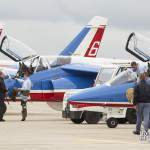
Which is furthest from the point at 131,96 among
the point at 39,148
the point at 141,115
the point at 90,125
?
the point at 39,148

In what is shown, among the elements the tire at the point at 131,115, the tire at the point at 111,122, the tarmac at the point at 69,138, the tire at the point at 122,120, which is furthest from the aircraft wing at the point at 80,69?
the tire at the point at 111,122

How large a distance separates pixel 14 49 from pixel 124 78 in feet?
54.8

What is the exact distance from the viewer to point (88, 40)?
1663 inches

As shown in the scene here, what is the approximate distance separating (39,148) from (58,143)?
4.38 ft

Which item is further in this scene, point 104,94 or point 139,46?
point 139,46

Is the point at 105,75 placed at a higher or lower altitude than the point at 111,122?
higher

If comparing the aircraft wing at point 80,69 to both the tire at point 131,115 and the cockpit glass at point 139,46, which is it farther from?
the tire at point 131,115

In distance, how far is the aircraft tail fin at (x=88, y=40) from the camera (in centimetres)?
4056

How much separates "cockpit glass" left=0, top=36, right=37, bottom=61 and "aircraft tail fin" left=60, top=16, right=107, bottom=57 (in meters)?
2.57

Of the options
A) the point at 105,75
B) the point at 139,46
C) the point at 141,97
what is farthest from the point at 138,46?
the point at 141,97

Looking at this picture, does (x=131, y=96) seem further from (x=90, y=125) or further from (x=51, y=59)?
(x=51, y=59)

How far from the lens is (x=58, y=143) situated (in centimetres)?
1648

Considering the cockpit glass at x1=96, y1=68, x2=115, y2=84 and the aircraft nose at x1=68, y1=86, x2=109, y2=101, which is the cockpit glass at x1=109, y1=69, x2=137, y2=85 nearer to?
the aircraft nose at x1=68, y1=86, x2=109, y2=101

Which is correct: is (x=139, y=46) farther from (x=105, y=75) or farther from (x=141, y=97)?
(x=141, y=97)
